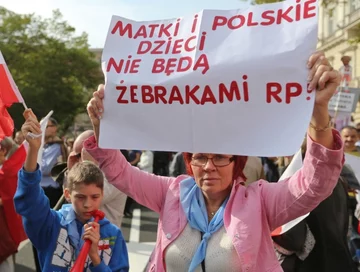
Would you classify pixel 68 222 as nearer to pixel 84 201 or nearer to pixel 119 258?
pixel 84 201

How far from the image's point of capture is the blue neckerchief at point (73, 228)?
312 centimetres

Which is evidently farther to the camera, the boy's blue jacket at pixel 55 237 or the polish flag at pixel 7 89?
the polish flag at pixel 7 89

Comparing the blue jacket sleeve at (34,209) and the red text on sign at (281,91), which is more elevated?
the red text on sign at (281,91)

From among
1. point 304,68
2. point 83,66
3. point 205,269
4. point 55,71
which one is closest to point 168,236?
point 205,269

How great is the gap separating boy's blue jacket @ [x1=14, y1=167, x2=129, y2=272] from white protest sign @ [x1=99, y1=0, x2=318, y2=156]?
2.26 ft

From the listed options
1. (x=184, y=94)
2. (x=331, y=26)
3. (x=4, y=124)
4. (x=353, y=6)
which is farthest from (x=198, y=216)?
(x=331, y=26)

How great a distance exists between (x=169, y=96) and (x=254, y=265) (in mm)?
751

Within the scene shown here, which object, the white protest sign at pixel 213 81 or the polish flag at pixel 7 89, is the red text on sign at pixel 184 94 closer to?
the white protest sign at pixel 213 81

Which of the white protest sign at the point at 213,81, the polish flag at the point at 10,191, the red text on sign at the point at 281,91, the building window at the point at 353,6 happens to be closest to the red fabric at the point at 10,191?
the polish flag at the point at 10,191

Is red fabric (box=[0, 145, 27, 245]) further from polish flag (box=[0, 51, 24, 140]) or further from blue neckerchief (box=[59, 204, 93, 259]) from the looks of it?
blue neckerchief (box=[59, 204, 93, 259])

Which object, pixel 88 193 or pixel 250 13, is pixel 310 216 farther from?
pixel 250 13

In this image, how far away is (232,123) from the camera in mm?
2369

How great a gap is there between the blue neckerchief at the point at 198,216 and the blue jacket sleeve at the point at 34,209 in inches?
30.7

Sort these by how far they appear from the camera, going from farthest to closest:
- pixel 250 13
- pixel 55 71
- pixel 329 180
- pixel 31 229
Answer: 1. pixel 55 71
2. pixel 31 229
3. pixel 250 13
4. pixel 329 180
